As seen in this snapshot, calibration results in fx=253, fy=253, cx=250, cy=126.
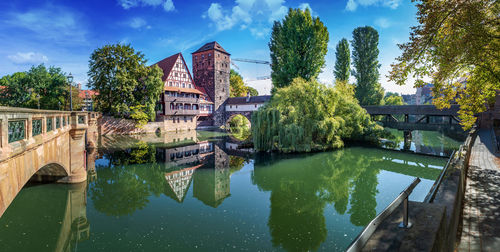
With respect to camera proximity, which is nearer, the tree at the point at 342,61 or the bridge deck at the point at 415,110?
the bridge deck at the point at 415,110

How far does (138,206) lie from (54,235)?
2.34m

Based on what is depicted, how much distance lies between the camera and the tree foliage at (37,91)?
99.2 ft

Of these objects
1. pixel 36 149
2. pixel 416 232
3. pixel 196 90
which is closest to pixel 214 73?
pixel 196 90

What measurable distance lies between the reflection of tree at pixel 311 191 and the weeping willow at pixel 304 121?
183 cm

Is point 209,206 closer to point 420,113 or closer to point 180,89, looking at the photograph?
point 420,113

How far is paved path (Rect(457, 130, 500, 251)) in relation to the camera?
370cm

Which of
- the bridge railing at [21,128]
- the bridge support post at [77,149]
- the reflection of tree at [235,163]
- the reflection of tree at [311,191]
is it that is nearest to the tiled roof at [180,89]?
the reflection of tree at [235,163]

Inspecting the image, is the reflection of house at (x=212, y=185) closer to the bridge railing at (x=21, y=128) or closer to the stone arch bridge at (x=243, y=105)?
the bridge railing at (x=21, y=128)

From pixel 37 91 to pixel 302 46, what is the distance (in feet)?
104

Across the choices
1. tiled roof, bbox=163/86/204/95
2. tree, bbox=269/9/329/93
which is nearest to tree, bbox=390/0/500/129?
tree, bbox=269/9/329/93

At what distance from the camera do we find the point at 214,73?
1758 inches

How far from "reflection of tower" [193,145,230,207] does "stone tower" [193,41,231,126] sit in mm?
30912

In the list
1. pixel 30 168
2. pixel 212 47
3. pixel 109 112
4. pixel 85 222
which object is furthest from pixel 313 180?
pixel 212 47

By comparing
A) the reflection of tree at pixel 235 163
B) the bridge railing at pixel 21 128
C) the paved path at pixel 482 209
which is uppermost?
the bridge railing at pixel 21 128
